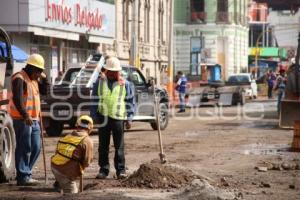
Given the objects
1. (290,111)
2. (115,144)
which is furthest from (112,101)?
(290,111)

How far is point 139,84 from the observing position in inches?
894

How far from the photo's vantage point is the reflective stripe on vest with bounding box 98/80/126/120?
12.4 meters

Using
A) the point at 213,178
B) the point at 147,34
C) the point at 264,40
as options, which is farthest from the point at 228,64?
the point at 213,178

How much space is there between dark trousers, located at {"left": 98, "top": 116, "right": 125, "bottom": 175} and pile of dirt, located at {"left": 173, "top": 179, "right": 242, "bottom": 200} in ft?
6.45

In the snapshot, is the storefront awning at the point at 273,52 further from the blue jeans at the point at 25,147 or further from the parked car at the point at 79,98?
the blue jeans at the point at 25,147

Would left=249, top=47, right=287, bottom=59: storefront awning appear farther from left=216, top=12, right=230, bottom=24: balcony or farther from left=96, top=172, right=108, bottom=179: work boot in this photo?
left=96, top=172, right=108, bottom=179: work boot

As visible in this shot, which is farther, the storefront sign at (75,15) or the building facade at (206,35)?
the building facade at (206,35)

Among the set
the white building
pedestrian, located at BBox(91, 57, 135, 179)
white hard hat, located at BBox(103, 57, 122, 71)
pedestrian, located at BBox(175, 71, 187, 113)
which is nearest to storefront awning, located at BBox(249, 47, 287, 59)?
the white building

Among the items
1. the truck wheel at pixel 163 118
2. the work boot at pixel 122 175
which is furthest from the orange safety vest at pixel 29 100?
the truck wheel at pixel 163 118

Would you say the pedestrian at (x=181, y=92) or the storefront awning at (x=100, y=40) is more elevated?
the storefront awning at (x=100, y=40)

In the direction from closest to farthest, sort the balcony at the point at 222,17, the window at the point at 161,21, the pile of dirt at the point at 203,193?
the pile of dirt at the point at 203,193 → the window at the point at 161,21 → the balcony at the point at 222,17

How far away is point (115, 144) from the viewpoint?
1245 cm

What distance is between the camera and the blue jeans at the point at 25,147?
1155 cm

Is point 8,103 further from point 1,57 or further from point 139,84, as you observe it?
point 139,84
